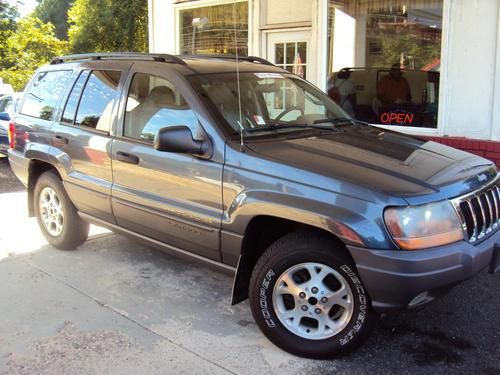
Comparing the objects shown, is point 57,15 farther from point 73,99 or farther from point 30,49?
point 73,99

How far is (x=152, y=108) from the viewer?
4.13 meters

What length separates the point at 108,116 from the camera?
4.43m

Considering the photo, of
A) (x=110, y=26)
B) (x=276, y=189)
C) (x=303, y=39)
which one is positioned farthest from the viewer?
(x=110, y=26)

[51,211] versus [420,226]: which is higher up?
[420,226]

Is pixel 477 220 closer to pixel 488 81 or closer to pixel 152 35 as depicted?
pixel 488 81

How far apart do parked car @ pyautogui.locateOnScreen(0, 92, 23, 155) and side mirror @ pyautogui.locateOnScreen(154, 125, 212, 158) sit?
7717 millimetres

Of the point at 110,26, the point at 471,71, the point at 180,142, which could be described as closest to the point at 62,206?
the point at 180,142

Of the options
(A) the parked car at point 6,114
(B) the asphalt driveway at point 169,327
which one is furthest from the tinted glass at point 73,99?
(A) the parked car at point 6,114

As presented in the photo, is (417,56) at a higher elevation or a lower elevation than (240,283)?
higher

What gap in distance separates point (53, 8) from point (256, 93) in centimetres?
5560

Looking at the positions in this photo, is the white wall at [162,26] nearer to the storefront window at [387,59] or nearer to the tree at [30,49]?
the storefront window at [387,59]

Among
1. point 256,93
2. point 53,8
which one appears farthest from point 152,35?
point 53,8

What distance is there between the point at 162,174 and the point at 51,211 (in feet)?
6.45

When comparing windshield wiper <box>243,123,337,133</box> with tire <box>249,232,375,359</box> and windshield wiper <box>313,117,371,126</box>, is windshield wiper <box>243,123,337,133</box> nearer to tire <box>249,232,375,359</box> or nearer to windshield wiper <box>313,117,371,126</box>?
windshield wiper <box>313,117,371,126</box>
